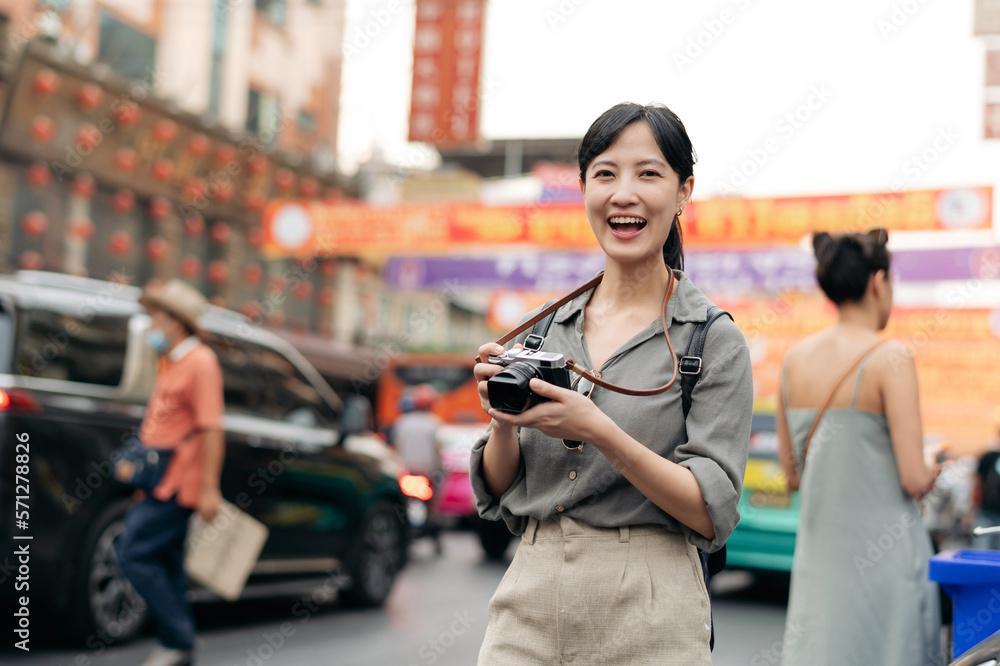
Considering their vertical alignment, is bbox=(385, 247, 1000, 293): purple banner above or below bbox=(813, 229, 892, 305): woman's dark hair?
above

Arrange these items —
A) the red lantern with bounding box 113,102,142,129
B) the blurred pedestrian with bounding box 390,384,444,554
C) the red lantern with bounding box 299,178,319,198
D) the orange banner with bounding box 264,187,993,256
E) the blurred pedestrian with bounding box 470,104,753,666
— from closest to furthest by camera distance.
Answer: the blurred pedestrian with bounding box 470,104,753,666 → the blurred pedestrian with bounding box 390,384,444,554 → the orange banner with bounding box 264,187,993,256 → the red lantern with bounding box 113,102,142,129 → the red lantern with bounding box 299,178,319,198

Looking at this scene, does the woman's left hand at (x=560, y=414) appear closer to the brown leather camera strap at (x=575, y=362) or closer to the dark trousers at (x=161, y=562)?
the brown leather camera strap at (x=575, y=362)

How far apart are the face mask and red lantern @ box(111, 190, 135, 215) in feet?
42.2

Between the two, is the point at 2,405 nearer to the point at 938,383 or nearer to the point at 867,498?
the point at 867,498

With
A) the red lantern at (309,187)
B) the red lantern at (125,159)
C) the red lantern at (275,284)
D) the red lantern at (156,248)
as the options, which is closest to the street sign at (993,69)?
the red lantern at (125,159)

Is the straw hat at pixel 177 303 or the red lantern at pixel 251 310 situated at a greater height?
the red lantern at pixel 251 310

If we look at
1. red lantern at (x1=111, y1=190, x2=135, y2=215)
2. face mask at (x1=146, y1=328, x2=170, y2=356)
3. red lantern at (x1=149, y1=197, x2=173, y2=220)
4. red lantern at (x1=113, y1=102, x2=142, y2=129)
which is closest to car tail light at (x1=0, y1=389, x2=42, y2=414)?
face mask at (x1=146, y1=328, x2=170, y2=356)

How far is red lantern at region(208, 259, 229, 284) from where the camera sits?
20919mm

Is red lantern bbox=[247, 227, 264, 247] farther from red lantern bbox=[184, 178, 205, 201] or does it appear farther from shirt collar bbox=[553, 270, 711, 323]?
shirt collar bbox=[553, 270, 711, 323]

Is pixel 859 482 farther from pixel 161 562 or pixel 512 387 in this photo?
pixel 161 562

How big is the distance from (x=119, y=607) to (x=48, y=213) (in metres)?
12.4

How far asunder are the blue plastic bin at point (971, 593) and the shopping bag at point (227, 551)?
380cm

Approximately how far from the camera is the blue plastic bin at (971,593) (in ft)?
8.54

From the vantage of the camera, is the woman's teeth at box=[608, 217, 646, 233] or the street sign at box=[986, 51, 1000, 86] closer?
the woman's teeth at box=[608, 217, 646, 233]
